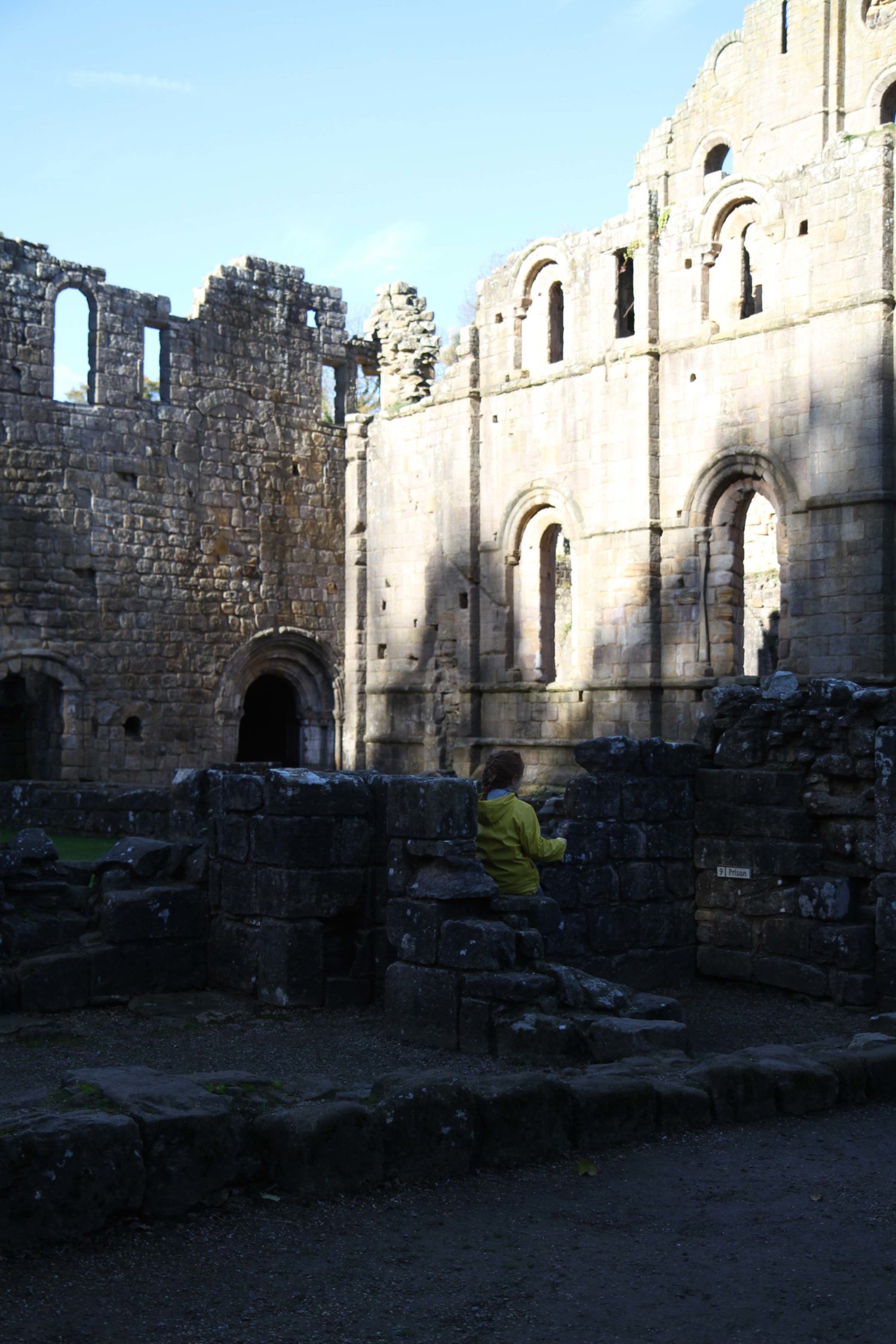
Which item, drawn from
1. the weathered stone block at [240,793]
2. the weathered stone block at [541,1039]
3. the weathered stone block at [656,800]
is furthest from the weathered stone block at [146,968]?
the weathered stone block at [656,800]

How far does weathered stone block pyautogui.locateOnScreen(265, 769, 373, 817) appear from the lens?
8609 mm

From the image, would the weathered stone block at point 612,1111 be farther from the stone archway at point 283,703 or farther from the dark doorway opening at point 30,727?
the stone archway at point 283,703

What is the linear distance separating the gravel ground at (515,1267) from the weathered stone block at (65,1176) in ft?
0.26

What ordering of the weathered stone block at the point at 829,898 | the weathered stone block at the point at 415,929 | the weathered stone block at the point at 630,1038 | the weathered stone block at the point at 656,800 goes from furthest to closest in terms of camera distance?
the weathered stone block at the point at 656,800
the weathered stone block at the point at 829,898
the weathered stone block at the point at 415,929
the weathered stone block at the point at 630,1038

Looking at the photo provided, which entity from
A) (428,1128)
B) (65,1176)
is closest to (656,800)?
(428,1128)

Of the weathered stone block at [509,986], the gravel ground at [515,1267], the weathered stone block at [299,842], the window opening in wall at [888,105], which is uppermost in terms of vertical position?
the window opening in wall at [888,105]

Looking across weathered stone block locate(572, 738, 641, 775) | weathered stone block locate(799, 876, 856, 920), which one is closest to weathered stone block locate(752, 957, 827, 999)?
weathered stone block locate(799, 876, 856, 920)

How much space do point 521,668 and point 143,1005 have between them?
12.6m

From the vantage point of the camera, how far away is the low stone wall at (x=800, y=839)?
9219 millimetres

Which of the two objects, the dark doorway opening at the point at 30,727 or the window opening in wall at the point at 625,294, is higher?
the window opening in wall at the point at 625,294

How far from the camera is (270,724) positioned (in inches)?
950

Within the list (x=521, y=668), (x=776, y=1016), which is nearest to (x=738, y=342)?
(x=521, y=668)

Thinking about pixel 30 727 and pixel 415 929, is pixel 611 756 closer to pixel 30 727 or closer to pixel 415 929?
pixel 415 929

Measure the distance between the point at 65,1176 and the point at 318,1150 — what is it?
925 mm
